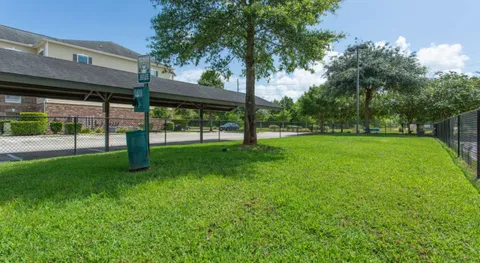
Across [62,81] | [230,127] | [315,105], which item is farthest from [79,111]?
[315,105]

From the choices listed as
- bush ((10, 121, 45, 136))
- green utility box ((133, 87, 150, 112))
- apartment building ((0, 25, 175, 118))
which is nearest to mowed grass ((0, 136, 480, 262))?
green utility box ((133, 87, 150, 112))

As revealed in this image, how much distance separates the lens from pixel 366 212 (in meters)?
3.39

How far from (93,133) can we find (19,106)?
9570 mm

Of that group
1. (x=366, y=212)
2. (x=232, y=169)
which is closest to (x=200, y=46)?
(x=232, y=169)

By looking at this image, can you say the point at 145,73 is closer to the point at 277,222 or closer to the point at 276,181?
the point at 276,181

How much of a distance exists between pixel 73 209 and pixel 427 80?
26.4 m

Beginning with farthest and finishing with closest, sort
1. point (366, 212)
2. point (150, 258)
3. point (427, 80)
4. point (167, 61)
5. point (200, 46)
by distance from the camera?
point (427, 80) < point (167, 61) < point (200, 46) < point (366, 212) < point (150, 258)

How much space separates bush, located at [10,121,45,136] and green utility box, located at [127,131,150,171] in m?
15.5

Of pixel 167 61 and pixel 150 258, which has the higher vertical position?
pixel 167 61

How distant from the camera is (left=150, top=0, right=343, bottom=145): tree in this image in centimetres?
778

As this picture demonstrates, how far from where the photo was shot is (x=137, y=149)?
5633mm

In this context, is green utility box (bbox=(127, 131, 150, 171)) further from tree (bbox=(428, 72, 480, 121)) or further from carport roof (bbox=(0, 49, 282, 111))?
tree (bbox=(428, 72, 480, 121))

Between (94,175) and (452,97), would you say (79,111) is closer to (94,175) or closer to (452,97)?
(94,175)

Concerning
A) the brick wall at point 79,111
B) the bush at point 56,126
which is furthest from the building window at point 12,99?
the bush at point 56,126
